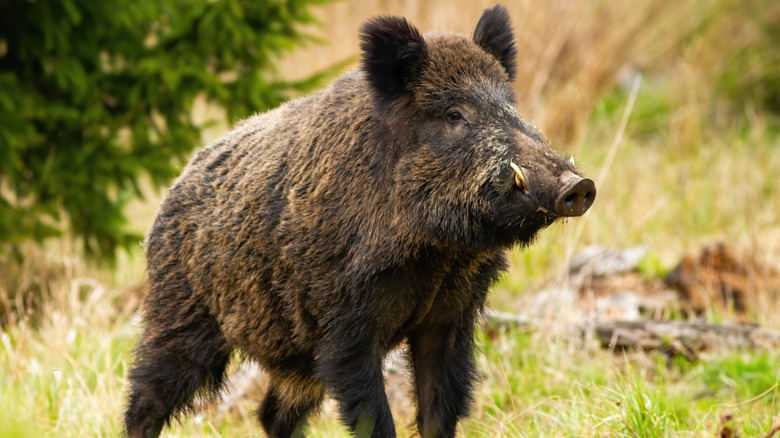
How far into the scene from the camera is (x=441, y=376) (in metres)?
3.81

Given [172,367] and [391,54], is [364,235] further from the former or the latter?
[172,367]

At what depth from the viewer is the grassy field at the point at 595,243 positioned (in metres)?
4.32

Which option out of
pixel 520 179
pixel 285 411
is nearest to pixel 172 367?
pixel 285 411

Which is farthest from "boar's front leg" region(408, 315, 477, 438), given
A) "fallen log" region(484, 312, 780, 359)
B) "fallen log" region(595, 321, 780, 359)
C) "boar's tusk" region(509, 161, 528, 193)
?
"fallen log" region(595, 321, 780, 359)

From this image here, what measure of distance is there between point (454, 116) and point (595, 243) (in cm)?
429

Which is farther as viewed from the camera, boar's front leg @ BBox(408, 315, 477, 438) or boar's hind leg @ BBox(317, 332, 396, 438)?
boar's front leg @ BBox(408, 315, 477, 438)

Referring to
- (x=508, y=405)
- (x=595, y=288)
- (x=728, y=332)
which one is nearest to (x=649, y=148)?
(x=595, y=288)

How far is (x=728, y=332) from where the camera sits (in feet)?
17.7

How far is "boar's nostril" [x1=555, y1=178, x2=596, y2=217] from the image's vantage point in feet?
9.93

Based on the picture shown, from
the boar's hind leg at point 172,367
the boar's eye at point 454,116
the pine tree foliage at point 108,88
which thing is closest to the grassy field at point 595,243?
the boar's hind leg at point 172,367

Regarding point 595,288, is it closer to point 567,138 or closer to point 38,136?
point 567,138

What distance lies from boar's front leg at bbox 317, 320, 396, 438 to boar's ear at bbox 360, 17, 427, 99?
0.97 m

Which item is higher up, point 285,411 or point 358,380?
point 358,380

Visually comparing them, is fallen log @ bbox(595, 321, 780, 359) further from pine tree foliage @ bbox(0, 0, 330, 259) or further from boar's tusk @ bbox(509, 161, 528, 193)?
pine tree foliage @ bbox(0, 0, 330, 259)
